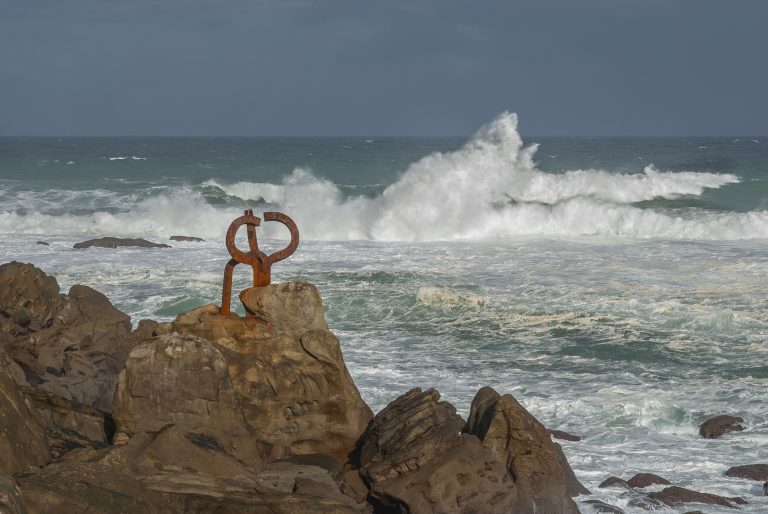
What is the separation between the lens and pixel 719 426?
9.65 m

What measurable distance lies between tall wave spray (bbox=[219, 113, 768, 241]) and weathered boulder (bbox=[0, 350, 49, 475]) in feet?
79.1

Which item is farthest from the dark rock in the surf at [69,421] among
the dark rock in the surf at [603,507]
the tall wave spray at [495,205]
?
the tall wave spray at [495,205]

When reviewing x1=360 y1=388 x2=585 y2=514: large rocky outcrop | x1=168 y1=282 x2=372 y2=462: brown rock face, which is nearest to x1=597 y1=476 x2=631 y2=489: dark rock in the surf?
x1=360 y1=388 x2=585 y2=514: large rocky outcrop

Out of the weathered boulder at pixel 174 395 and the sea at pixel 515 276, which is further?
the sea at pixel 515 276

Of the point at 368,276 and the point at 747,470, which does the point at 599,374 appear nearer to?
the point at 747,470

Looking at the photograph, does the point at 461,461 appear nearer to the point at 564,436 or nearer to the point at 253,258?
the point at 253,258

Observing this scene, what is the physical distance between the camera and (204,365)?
6.34m

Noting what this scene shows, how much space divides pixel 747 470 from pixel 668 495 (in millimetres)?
→ 997

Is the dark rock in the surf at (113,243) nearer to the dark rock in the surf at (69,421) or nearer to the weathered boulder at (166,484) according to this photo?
the dark rock in the surf at (69,421)

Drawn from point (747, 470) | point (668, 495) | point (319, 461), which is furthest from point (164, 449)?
point (747, 470)

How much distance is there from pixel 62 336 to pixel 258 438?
4.04 metres

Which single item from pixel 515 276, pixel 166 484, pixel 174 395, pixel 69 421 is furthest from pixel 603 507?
pixel 515 276

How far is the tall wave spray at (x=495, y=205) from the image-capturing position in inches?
1205

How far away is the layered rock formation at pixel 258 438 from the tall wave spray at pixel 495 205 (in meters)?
22.5
